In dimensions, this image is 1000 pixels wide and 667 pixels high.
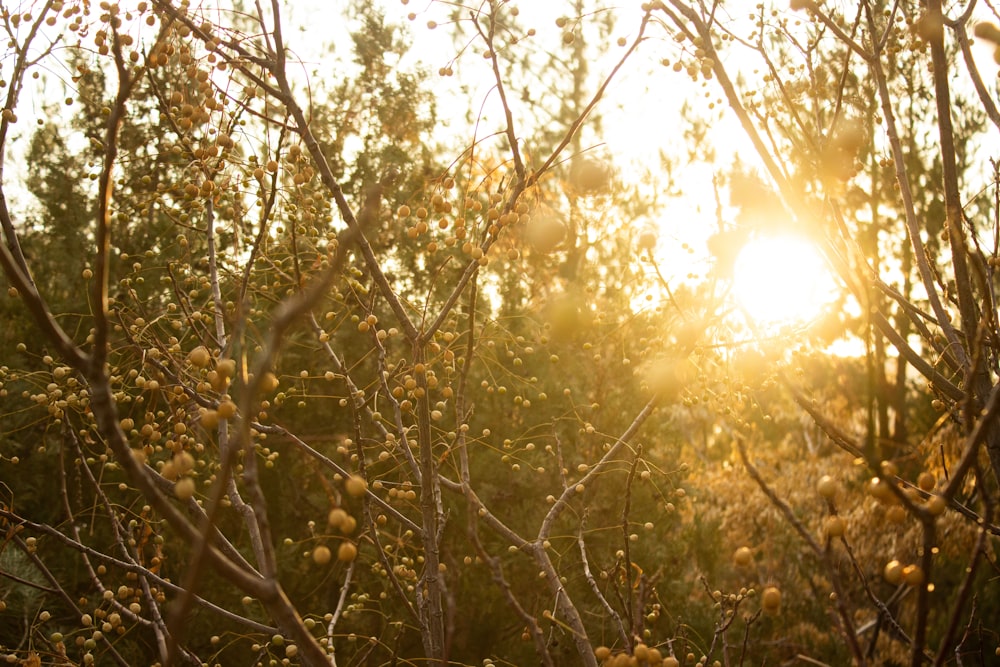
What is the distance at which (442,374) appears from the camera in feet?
11.3

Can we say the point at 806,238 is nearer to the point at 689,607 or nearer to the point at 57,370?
the point at 57,370

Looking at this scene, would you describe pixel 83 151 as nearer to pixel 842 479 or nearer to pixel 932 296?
pixel 932 296

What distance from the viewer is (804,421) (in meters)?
11.5

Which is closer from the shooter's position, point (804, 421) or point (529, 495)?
point (529, 495)

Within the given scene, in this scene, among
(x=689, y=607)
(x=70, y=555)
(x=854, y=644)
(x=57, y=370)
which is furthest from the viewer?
(x=689, y=607)

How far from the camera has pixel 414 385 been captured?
1.93 meters

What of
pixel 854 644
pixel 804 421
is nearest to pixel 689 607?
pixel 854 644

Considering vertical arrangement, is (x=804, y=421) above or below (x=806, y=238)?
below

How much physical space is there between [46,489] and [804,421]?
9.92 m

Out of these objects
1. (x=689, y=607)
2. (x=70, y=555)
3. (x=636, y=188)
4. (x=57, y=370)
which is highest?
(x=636, y=188)

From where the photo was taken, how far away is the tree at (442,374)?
5.09 feet

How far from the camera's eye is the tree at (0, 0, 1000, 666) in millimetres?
1551

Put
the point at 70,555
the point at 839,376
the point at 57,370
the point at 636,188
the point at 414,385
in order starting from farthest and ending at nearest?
the point at 839,376
the point at 636,188
the point at 70,555
the point at 57,370
the point at 414,385

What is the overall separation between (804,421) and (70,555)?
9888 mm
